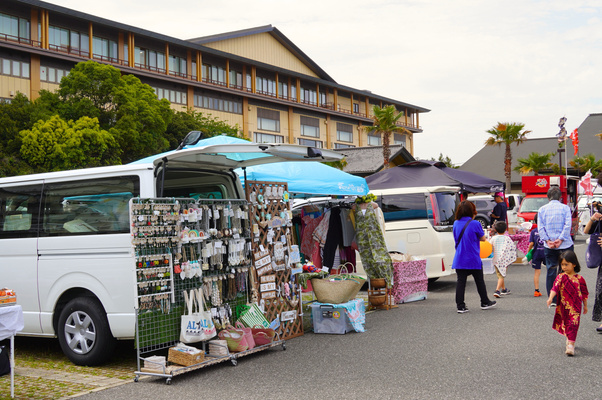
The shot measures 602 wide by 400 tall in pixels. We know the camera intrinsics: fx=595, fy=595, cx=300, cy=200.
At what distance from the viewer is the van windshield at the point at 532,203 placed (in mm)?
28344

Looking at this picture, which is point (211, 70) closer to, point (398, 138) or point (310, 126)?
point (310, 126)

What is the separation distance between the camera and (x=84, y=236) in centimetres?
675

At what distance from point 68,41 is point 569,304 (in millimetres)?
46523

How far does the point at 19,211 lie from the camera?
296 inches

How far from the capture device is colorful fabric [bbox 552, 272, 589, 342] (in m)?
6.65

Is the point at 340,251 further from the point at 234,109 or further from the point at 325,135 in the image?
the point at 325,135

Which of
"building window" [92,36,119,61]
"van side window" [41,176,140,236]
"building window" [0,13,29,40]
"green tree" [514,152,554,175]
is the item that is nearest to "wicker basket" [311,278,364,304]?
"van side window" [41,176,140,236]

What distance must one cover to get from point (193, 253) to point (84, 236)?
1242mm

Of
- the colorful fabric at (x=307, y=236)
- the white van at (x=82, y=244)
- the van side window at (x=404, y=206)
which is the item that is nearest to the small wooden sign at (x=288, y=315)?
the white van at (x=82, y=244)

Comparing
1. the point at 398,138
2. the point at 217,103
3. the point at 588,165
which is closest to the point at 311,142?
the point at 217,103

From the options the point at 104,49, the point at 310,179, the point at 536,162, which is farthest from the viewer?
the point at 536,162

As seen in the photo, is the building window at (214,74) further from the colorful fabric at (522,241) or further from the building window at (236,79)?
the colorful fabric at (522,241)

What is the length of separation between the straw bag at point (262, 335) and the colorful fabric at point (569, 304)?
3.37 meters

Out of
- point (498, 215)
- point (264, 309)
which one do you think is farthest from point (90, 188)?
point (498, 215)
